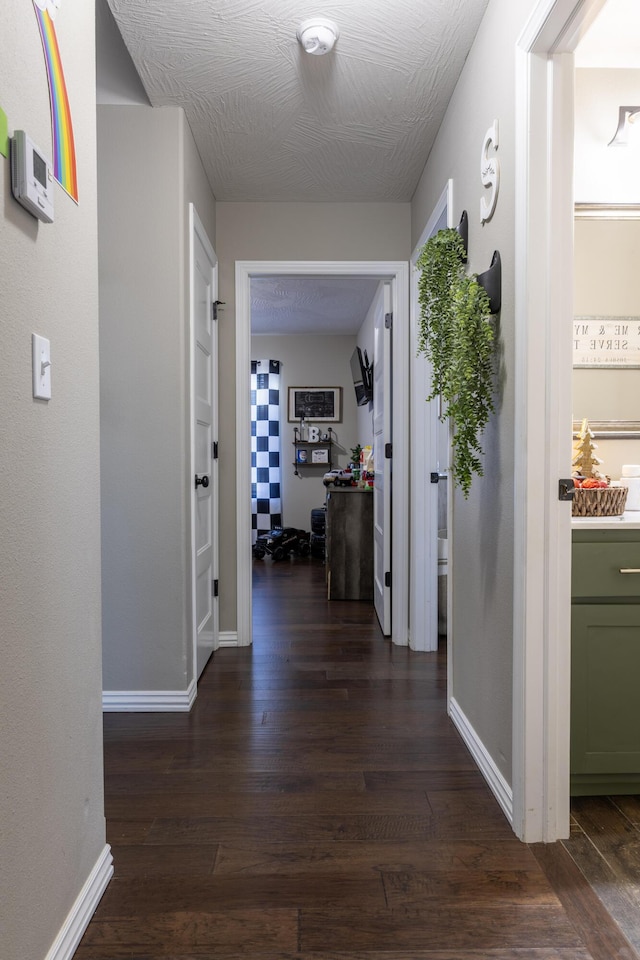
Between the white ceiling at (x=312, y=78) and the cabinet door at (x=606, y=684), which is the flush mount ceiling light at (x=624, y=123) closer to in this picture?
the white ceiling at (x=312, y=78)

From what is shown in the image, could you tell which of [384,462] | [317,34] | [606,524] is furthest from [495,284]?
[384,462]

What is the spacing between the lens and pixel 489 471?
2.04 meters

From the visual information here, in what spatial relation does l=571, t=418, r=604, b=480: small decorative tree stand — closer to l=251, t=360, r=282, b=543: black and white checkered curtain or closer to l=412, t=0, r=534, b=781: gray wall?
l=412, t=0, r=534, b=781: gray wall

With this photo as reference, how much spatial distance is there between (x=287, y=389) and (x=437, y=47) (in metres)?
5.04

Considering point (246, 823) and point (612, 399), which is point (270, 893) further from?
point (612, 399)

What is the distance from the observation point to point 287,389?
7.15 metres

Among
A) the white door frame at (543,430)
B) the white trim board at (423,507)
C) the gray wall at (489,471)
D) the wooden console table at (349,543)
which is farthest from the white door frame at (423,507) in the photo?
the white door frame at (543,430)

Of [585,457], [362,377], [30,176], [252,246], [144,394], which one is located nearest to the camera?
[30,176]

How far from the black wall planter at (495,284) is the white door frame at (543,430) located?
17 centimetres

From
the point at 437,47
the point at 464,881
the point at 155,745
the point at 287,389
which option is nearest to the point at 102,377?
the point at 155,745

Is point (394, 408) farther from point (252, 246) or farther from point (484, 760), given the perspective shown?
point (484, 760)

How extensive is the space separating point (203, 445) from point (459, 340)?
163 centimetres

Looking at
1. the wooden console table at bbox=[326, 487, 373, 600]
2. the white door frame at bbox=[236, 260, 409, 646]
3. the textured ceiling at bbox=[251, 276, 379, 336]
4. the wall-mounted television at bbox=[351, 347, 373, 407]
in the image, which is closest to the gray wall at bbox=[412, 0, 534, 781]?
the white door frame at bbox=[236, 260, 409, 646]

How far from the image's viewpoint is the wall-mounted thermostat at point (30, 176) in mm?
1084
